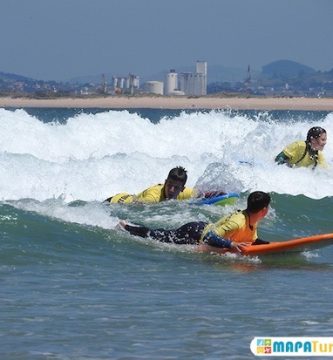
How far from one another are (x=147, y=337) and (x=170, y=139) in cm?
2211

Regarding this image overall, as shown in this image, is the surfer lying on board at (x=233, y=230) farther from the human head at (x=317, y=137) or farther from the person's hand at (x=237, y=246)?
the human head at (x=317, y=137)

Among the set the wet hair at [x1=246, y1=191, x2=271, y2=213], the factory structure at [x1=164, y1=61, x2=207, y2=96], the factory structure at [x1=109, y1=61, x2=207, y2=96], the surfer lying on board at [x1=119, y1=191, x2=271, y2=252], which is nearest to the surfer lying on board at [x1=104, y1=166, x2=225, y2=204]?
A: the surfer lying on board at [x1=119, y1=191, x2=271, y2=252]

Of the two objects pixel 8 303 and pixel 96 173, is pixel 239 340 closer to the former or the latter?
pixel 8 303

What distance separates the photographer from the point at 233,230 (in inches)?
475

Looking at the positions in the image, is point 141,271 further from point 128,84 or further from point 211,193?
point 128,84

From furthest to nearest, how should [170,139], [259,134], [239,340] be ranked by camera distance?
[170,139] < [259,134] < [239,340]

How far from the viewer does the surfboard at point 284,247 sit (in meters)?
12.1

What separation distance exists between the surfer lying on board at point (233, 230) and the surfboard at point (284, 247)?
0.25ft

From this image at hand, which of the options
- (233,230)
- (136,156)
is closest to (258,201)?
(233,230)

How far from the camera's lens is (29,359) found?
7.99 metres

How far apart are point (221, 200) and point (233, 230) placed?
3618 mm

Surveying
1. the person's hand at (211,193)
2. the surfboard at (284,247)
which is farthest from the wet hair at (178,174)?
the surfboard at (284,247)

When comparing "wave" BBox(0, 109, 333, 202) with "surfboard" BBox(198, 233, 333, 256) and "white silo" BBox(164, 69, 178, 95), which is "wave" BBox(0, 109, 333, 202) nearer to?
"surfboard" BBox(198, 233, 333, 256)

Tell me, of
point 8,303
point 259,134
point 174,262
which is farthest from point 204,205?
point 259,134
